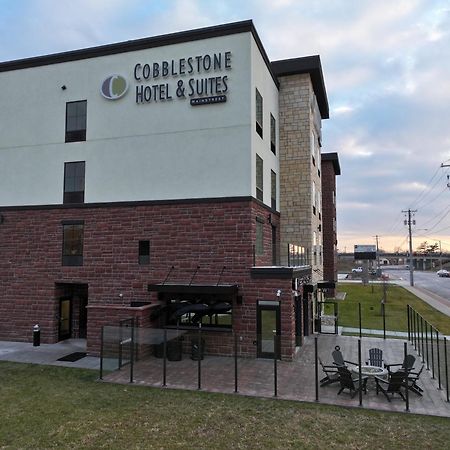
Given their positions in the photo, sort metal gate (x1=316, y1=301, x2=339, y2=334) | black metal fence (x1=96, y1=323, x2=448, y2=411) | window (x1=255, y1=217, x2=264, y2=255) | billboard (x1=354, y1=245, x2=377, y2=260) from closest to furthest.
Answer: black metal fence (x1=96, y1=323, x2=448, y2=411), window (x1=255, y1=217, x2=264, y2=255), metal gate (x1=316, y1=301, x2=339, y2=334), billboard (x1=354, y1=245, x2=377, y2=260)

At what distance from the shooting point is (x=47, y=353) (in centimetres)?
1573

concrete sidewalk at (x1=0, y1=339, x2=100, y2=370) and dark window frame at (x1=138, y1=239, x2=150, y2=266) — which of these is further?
dark window frame at (x1=138, y1=239, x2=150, y2=266)

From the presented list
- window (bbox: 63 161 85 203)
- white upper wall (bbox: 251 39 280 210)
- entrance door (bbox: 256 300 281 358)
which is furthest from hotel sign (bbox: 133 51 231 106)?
entrance door (bbox: 256 300 281 358)

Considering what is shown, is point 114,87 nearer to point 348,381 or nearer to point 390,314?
point 348,381

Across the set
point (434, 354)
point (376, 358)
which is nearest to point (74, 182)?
point (376, 358)

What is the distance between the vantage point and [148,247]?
56.1 ft

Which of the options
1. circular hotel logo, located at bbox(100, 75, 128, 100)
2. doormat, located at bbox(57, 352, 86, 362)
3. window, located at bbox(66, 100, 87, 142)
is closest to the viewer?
doormat, located at bbox(57, 352, 86, 362)

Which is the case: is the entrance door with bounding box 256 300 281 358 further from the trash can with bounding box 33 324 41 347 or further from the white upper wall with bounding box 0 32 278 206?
the trash can with bounding box 33 324 41 347

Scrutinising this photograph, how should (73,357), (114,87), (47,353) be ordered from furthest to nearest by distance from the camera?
(114,87), (47,353), (73,357)

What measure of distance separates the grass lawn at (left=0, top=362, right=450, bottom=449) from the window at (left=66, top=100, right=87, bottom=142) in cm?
1131

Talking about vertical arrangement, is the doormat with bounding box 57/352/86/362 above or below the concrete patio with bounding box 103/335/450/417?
below

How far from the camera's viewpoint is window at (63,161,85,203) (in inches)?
723

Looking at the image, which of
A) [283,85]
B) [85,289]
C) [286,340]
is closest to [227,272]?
[286,340]

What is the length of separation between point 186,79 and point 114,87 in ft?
11.2
